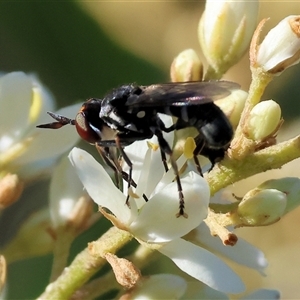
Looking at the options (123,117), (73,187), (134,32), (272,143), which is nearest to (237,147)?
(272,143)

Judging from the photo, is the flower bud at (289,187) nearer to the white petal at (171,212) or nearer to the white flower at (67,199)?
the white petal at (171,212)

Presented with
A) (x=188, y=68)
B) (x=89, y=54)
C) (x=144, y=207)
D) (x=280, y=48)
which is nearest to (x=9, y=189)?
(x=144, y=207)

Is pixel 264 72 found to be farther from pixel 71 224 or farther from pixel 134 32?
pixel 134 32

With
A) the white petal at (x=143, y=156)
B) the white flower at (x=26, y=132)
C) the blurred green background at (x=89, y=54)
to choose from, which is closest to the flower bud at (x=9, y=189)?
the white flower at (x=26, y=132)

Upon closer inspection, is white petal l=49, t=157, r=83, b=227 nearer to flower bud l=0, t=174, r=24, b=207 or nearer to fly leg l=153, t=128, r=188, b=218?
flower bud l=0, t=174, r=24, b=207

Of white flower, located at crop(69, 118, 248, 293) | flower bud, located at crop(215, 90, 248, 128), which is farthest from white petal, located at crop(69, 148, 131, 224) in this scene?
flower bud, located at crop(215, 90, 248, 128)

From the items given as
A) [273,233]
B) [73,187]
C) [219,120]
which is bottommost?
[273,233]
